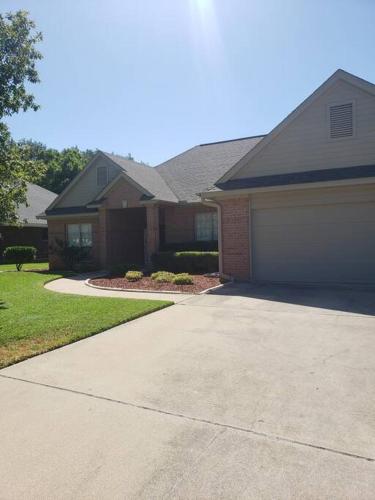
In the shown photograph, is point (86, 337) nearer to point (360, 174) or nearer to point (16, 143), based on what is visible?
point (16, 143)

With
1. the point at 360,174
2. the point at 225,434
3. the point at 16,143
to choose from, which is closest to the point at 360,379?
the point at 225,434

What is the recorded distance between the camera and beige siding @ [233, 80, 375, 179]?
41.2ft

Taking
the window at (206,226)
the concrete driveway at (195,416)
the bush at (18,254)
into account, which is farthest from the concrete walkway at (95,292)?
the bush at (18,254)

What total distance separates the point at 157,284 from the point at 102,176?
1074cm

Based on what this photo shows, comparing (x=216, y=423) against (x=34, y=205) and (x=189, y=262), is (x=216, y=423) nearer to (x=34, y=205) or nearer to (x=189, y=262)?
(x=189, y=262)

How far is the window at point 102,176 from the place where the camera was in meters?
22.6

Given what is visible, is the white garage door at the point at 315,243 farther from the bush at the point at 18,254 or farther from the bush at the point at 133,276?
the bush at the point at 18,254

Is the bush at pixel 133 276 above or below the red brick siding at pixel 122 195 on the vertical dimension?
below

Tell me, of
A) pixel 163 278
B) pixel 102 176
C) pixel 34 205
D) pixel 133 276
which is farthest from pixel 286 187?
pixel 34 205

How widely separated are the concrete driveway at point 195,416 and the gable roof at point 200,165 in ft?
44.7

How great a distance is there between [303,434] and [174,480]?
1.32m

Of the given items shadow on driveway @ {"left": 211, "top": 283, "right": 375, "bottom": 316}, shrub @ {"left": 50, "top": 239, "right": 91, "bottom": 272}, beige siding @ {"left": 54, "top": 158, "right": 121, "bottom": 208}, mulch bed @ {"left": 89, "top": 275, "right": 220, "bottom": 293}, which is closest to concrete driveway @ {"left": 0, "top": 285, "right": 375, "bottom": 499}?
shadow on driveway @ {"left": 211, "top": 283, "right": 375, "bottom": 316}

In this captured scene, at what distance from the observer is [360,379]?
5.01m

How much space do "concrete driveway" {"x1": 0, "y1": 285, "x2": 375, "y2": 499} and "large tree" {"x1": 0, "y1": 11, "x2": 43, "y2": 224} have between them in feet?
19.8
